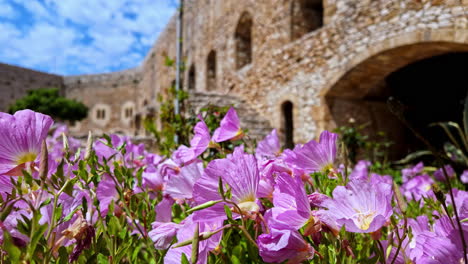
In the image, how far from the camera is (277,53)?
671cm

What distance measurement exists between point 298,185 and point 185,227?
209mm

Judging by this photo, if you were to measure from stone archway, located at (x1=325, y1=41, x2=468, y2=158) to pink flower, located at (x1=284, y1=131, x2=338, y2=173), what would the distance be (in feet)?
14.0

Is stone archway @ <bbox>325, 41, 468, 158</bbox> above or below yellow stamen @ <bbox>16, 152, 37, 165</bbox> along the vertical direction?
above

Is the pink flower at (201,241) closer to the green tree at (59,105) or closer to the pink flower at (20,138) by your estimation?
the pink flower at (20,138)

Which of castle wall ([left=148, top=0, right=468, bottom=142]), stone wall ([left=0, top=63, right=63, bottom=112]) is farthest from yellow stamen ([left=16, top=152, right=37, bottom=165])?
stone wall ([left=0, top=63, right=63, bottom=112])

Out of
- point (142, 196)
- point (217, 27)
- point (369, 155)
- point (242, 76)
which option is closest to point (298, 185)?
point (142, 196)

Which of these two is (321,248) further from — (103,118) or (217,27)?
(103,118)

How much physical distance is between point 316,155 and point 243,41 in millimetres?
8469

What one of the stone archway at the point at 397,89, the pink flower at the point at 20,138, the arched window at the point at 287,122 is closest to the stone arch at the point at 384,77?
the stone archway at the point at 397,89

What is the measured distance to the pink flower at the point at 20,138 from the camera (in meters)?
0.53

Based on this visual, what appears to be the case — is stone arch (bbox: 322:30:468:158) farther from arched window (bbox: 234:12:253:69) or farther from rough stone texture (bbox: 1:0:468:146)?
arched window (bbox: 234:12:253:69)

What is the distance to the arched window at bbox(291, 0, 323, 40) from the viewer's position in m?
6.59

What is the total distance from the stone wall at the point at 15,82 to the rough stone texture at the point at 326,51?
1419 cm

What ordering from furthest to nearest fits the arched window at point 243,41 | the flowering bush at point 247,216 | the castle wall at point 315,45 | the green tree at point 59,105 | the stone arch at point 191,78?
1. the green tree at point 59,105
2. the stone arch at point 191,78
3. the arched window at point 243,41
4. the castle wall at point 315,45
5. the flowering bush at point 247,216
